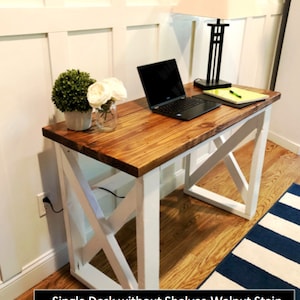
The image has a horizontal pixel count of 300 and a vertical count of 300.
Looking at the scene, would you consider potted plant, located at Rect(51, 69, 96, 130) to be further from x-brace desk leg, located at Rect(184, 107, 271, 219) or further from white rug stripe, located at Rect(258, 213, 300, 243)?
white rug stripe, located at Rect(258, 213, 300, 243)

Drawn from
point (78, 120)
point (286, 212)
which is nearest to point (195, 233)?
point (286, 212)

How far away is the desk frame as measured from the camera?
1124mm

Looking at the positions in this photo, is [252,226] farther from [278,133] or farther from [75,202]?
[278,133]

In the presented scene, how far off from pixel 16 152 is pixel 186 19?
118cm

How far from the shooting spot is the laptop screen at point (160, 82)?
148 cm

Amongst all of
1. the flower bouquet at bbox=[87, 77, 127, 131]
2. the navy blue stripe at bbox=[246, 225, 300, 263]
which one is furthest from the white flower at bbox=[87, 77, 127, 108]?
the navy blue stripe at bbox=[246, 225, 300, 263]

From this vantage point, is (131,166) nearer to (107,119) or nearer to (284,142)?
(107,119)

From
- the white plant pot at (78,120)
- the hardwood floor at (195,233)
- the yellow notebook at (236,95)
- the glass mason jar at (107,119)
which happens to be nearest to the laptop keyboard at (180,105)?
the yellow notebook at (236,95)

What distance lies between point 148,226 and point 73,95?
515 millimetres

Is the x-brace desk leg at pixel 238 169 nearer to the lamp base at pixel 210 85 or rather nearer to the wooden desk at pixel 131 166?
the wooden desk at pixel 131 166

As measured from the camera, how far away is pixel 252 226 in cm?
198

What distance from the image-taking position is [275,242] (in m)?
1.84

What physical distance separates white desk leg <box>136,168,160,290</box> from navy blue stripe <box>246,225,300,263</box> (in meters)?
0.82

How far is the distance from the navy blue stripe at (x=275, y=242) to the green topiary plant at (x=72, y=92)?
1.23 metres
